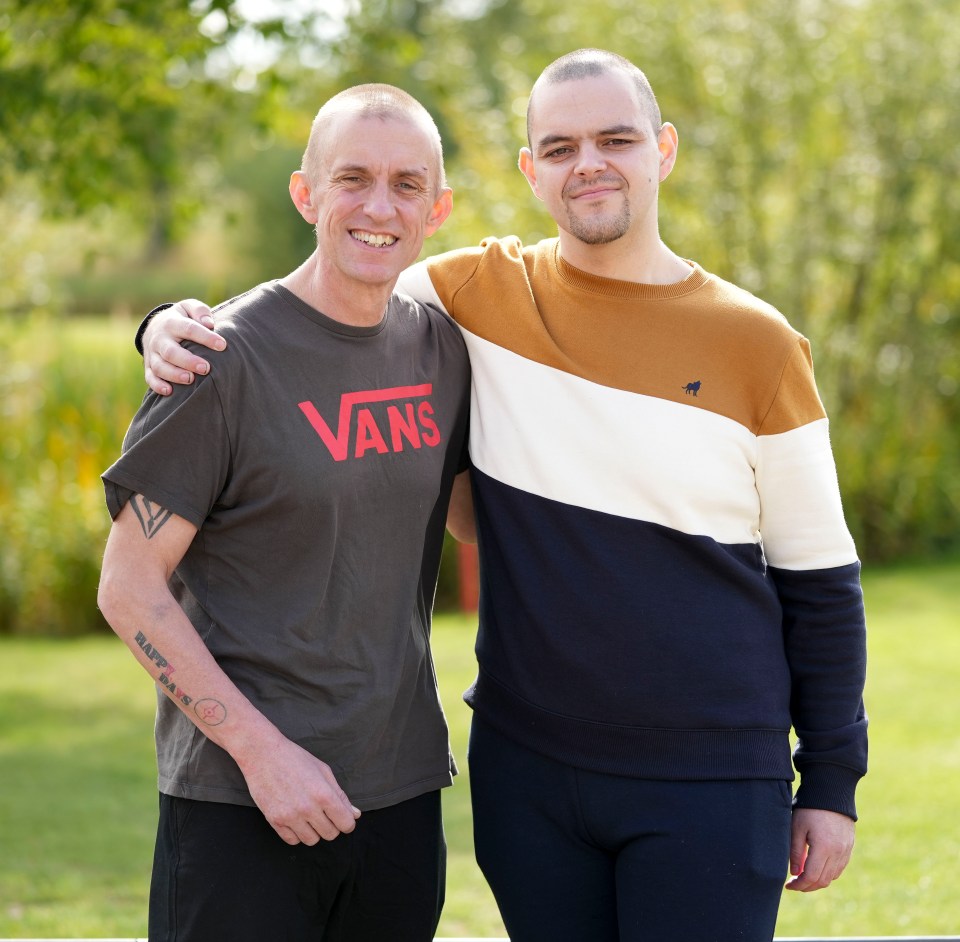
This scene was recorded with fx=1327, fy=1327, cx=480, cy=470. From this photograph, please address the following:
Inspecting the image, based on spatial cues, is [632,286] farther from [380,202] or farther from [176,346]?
[176,346]

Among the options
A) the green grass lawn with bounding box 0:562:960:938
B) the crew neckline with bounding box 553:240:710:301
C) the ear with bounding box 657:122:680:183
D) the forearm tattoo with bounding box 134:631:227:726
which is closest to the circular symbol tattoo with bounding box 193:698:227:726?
the forearm tattoo with bounding box 134:631:227:726

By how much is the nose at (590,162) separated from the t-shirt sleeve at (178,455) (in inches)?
33.9

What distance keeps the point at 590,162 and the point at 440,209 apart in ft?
1.07

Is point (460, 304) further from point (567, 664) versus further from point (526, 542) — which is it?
point (567, 664)

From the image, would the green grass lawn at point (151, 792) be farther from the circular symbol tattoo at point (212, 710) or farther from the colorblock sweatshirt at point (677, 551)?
the circular symbol tattoo at point (212, 710)

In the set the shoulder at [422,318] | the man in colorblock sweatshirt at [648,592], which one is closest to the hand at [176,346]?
the man in colorblock sweatshirt at [648,592]

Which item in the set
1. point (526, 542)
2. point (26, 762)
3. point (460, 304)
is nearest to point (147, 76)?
point (26, 762)

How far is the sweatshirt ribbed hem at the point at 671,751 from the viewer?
8.26 ft

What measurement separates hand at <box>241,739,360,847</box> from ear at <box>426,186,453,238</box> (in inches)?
42.5

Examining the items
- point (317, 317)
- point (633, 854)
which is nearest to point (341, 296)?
point (317, 317)

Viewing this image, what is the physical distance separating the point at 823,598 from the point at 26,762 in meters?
5.56

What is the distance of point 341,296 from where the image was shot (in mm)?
2566

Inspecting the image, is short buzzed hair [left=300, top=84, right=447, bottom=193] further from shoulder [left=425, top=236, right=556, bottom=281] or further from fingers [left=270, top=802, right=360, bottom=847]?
fingers [left=270, top=802, right=360, bottom=847]

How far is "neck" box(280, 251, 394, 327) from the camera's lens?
256 cm
